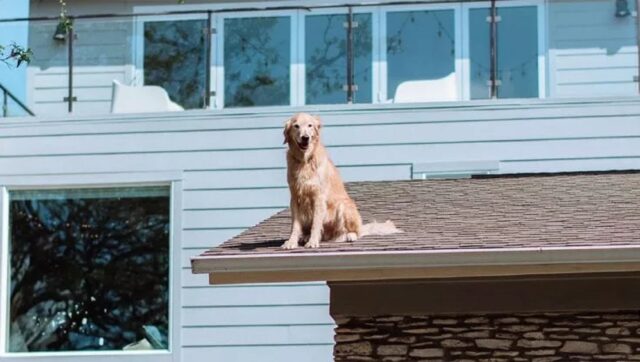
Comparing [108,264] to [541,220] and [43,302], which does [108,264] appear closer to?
[43,302]

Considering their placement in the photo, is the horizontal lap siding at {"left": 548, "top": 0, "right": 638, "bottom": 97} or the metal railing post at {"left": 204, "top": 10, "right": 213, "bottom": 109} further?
the metal railing post at {"left": 204, "top": 10, "right": 213, "bottom": 109}

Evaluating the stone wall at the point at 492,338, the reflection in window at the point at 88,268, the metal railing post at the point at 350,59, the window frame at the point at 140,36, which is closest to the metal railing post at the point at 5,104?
the reflection in window at the point at 88,268

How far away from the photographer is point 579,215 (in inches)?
338

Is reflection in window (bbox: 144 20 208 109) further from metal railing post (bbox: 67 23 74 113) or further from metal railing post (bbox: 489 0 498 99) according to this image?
metal railing post (bbox: 489 0 498 99)

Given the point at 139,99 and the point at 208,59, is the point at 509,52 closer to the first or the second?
the point at 208,59

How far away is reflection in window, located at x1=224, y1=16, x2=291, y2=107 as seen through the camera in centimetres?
1252

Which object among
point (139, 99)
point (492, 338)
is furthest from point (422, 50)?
point (492, 338)

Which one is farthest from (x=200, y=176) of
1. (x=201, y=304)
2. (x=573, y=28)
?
(x=573, y=28)

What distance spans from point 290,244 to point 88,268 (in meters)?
4.88

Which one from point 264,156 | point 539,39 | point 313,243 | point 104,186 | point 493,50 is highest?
point 539,39

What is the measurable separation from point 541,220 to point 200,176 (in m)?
4.54

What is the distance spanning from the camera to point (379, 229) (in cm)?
835

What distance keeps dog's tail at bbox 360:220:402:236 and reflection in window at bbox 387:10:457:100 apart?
13.6ft

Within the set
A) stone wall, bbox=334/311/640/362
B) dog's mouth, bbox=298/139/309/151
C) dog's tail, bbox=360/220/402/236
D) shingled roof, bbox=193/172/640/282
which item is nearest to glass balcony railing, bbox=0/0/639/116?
shingled roof, bbox=193/172/640/282
